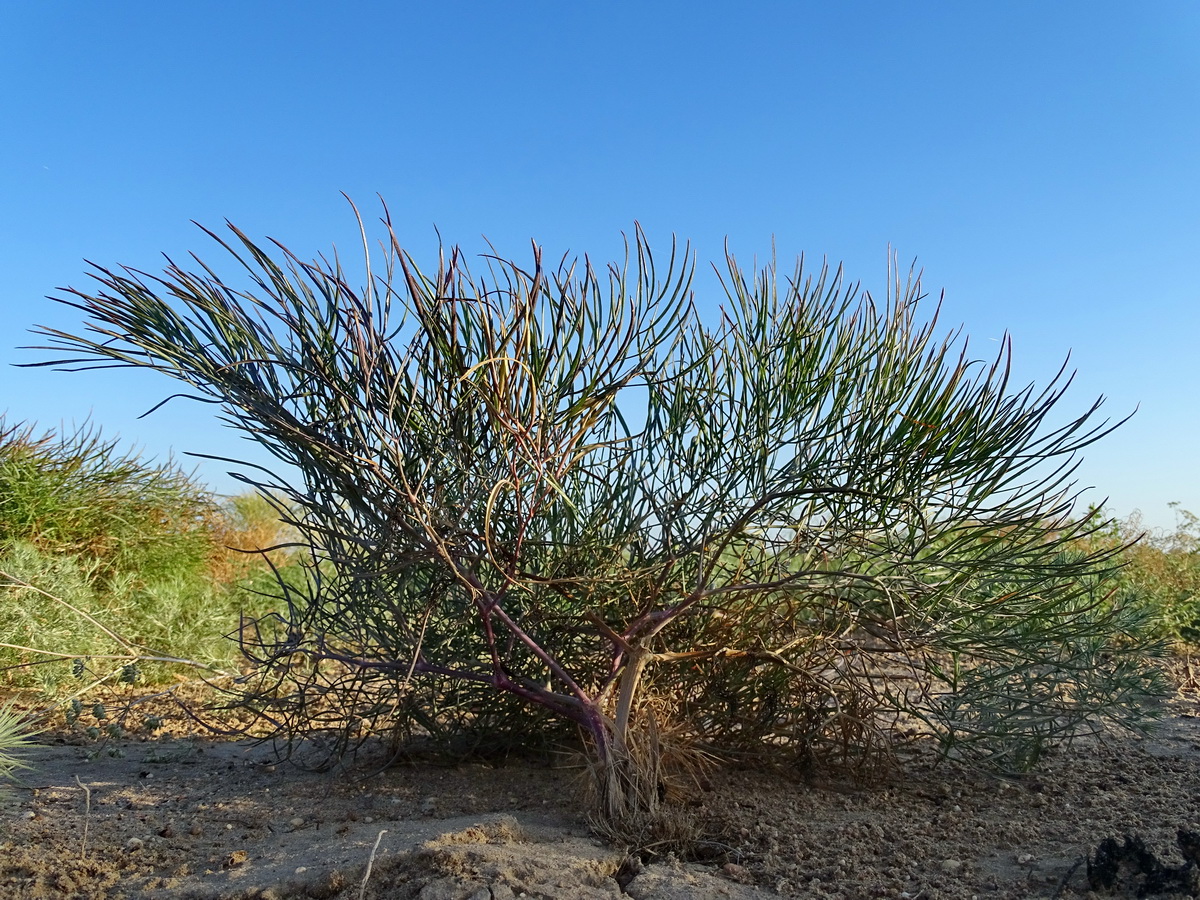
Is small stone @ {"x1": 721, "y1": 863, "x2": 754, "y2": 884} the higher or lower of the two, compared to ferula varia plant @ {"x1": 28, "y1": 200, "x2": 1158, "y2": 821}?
lower

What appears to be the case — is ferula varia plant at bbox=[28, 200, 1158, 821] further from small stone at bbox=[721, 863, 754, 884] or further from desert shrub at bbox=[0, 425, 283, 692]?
desert shrub at bbox=[0, 425, 283, 692]

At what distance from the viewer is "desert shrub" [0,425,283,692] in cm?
674

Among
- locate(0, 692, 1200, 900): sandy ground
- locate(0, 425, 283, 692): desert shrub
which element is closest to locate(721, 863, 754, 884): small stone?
locate(0, 692, 1200, 900): sandy ground

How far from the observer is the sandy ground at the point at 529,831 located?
10.6 feet

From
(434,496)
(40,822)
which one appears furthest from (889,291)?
(40,822)

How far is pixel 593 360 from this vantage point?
12.0 feet

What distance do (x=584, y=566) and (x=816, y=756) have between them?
1624mm

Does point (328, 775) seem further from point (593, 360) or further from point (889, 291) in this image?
point (889, 291)

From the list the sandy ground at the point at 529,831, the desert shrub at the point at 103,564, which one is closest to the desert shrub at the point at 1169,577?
the sandy ground at the point at 529,831

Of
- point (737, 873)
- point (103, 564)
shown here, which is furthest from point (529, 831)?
point (103, 564)

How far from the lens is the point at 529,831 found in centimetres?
373

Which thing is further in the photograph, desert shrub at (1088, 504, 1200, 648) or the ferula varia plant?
desert shrub at (1088, 504, 1200, 648)

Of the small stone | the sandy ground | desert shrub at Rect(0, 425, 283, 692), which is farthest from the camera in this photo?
desert shrub at Rect(0, 425, 283, 692)

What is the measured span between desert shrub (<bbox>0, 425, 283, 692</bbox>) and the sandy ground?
1674mm
